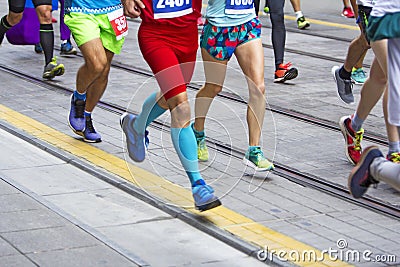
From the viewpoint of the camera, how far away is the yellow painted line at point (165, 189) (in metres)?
5.45

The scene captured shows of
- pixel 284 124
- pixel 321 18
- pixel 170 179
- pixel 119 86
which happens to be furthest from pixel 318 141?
pixel 321 18

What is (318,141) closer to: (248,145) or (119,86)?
(248,145)

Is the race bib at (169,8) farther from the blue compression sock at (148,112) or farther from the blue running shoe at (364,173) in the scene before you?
the blue running shoe at (364,173)

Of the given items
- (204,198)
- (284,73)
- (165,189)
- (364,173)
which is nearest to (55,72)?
(284,73)

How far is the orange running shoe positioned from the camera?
10711 mm

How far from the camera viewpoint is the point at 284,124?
8719 millimetres

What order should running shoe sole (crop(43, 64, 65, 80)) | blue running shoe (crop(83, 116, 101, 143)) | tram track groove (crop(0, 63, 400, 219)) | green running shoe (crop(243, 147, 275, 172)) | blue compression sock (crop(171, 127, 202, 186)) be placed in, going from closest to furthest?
1. blue compression sock (crop(171, 127, 202, 186))
2. tram track groove (crop(0, 63, 400, 219))
3. green running shoe (crop(243, 147, 275, 172))
4. blue running shoe (crop(83, 116, 101, 143))
5. running shoe sole (crop(43, 64, 65, 80))

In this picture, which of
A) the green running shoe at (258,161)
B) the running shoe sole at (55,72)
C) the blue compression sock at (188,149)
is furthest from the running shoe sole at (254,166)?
the running shoe sole at (55,72)

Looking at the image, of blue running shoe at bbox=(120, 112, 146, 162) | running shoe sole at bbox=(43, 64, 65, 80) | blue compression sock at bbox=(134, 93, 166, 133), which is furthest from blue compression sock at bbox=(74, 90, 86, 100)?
running shoe sole at bbox=(43, 64, 65, 80)

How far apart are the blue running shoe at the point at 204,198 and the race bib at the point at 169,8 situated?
113 centimetres

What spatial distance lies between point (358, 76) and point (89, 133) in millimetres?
3969

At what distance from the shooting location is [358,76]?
10711 millimetres

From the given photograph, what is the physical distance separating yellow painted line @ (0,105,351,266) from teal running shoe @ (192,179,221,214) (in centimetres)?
12

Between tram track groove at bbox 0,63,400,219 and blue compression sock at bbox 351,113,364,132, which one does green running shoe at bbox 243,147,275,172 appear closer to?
tram track groove at bbox 0,63,400,219
